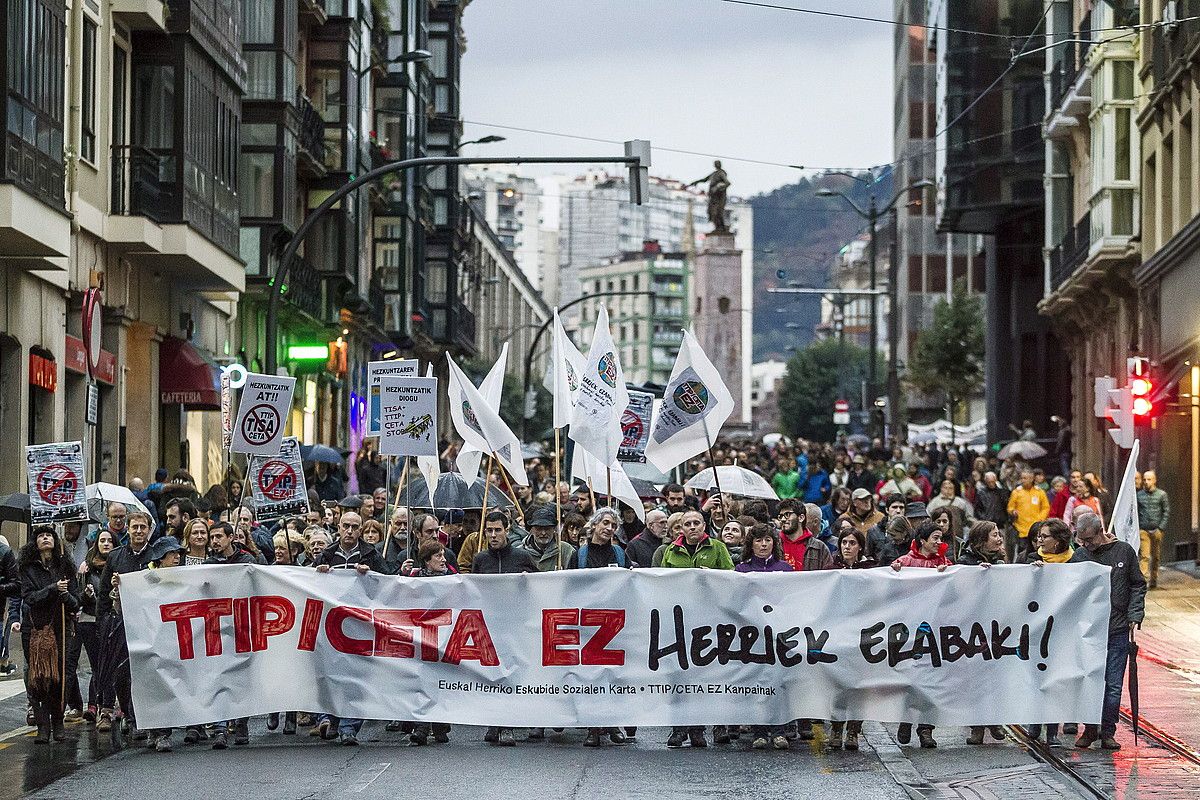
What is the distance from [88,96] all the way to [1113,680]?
18693 mm

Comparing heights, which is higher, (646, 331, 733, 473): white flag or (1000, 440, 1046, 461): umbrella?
(646, 331, 733, 473): white flag

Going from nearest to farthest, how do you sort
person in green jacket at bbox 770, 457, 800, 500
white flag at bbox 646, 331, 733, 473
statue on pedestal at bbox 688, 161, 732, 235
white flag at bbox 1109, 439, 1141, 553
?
white flag at bbox 1109, 439, 1141, 553
white flag at bbox 646, 331, 733, 473
person in green jacket at bbox 770, 457, 800, 500
statue on pedestal at bbox 688, 161, 732, 235

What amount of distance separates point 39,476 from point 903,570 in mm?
6117

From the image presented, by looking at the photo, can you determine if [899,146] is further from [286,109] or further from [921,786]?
[921,786]

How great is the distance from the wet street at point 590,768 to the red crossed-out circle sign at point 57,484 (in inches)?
64.3

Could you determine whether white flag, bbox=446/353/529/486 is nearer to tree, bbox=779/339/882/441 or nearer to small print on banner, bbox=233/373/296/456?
small print on banner, bbox=233/373/296/456

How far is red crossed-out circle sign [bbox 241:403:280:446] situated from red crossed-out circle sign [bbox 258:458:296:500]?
1.76 ft

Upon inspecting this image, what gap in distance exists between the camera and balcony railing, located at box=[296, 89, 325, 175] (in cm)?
4294

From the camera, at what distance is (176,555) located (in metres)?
15.1

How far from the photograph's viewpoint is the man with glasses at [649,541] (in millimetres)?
16281

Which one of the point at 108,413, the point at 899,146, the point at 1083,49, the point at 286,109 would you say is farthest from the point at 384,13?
the point at 899,146

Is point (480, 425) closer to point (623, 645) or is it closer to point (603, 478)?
point (603, 478)

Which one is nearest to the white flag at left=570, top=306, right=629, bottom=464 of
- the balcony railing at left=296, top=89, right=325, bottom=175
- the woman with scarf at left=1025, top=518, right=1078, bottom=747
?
the woman with scarf at left=1025, top=518, right=1078, bottom=747

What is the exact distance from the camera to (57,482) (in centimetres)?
1539
